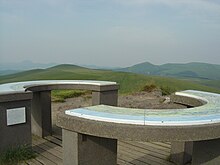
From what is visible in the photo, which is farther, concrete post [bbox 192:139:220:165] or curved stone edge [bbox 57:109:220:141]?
concrete post [bbox 192:139:220:165]

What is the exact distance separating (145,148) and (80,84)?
261 centimetres

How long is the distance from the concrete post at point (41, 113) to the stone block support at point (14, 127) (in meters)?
1.35

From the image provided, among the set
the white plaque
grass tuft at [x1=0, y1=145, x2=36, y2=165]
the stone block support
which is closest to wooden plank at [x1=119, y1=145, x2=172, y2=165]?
grass tuft at [x1=0, y1=145, x2=36, y2=165]

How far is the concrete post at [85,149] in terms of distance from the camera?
10.1 ft

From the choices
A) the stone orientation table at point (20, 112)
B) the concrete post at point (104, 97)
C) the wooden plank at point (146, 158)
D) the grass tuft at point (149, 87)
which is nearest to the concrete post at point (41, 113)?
the stone orientation table at point (20, 112)

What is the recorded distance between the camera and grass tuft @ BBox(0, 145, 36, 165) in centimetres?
492

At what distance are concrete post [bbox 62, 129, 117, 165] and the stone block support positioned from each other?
2.27m

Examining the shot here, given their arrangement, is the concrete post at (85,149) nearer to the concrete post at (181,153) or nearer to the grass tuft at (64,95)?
the concrete post at (181,153)

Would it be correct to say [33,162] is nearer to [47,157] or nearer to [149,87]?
[47,157]

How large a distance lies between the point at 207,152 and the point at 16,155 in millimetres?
3851

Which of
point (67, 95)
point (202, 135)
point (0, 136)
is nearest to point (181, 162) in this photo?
point (202, 135)

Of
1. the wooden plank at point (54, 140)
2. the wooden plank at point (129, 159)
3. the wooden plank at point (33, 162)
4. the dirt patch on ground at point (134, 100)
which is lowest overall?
the wooden plank at point (33, 162)

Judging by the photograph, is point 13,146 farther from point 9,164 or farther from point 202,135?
point 202,135

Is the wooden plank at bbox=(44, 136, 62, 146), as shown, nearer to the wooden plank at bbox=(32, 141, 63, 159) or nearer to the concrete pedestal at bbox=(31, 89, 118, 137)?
the concrete pedestal at bbox=(31, 89, 118, 137)
